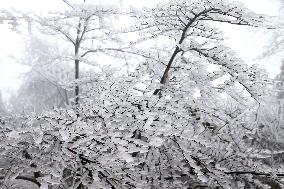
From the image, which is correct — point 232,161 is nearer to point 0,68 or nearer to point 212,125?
point 212,125

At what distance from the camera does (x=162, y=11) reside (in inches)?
93.1

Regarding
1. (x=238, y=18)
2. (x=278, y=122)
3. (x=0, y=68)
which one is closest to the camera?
(x=238, y=18)

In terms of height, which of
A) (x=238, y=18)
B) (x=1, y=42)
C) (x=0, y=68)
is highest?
(x=238, y=18)

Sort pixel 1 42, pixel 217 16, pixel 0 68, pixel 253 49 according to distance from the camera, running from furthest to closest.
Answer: pixel 253 49 < pixel 1 42 < pixel 0 68 < pixel 217 16

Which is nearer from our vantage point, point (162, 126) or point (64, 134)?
point (64, 134)

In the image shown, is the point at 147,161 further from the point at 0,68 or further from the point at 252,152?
the point at 0,68

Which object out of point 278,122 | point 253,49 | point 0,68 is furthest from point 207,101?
point 253,49

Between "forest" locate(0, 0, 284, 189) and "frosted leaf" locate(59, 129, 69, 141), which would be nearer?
"frosted leaf" locate(59, 129, 69, 141)

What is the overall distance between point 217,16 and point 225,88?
0.51 metres

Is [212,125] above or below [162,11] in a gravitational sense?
below

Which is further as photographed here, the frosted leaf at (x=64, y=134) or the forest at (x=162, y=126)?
the forest at (x=162, y=126)

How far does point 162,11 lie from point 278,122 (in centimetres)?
386

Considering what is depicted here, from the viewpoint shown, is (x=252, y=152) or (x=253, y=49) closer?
(x=252, y=152)

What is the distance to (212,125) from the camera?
2.57m
